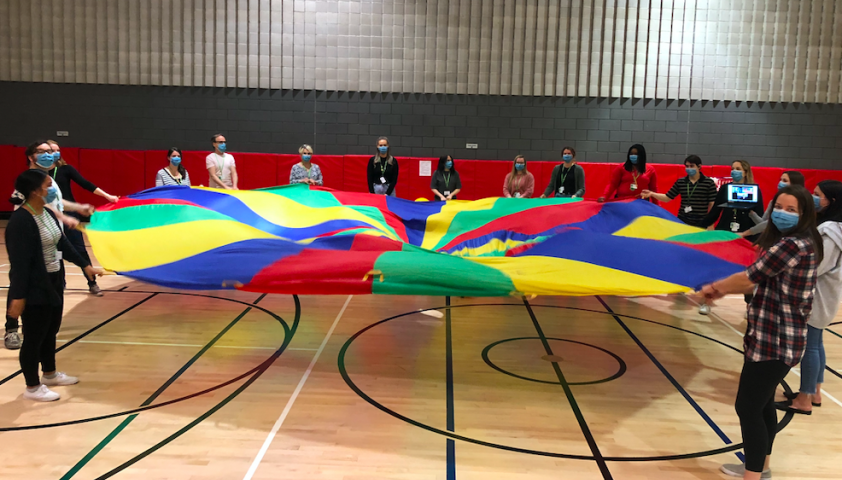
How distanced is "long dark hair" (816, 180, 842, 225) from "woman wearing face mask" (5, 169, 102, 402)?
3.70m

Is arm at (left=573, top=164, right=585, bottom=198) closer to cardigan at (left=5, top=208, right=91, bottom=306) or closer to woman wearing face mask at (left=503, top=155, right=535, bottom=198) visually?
woman wearing face mask at (left=503, top=155, right=535, bottom=198)

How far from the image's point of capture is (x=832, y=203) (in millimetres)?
2814

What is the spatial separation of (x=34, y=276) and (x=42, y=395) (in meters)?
0.60

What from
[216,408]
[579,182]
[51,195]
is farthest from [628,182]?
[51,195]

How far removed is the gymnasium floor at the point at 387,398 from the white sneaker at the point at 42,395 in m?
0.06

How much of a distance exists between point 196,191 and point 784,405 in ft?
13.6

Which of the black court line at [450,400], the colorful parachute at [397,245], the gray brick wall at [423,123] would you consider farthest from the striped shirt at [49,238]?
the gray brick wall at [423,123]

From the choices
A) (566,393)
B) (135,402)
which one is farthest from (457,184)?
(135,402)

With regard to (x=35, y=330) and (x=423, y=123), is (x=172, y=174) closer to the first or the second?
(x=35, y=330)

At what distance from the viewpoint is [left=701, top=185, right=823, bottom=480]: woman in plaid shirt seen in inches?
86.7

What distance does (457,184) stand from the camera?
7098mm

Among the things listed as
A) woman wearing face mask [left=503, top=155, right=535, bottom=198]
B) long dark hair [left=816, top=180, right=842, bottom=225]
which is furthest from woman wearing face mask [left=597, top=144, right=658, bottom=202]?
long dark hair [left=816, top=180, right=842, bottom=225]

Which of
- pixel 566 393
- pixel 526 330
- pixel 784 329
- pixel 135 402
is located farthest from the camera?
pixel 526 330

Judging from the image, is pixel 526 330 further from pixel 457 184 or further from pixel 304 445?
pixel 457 184
